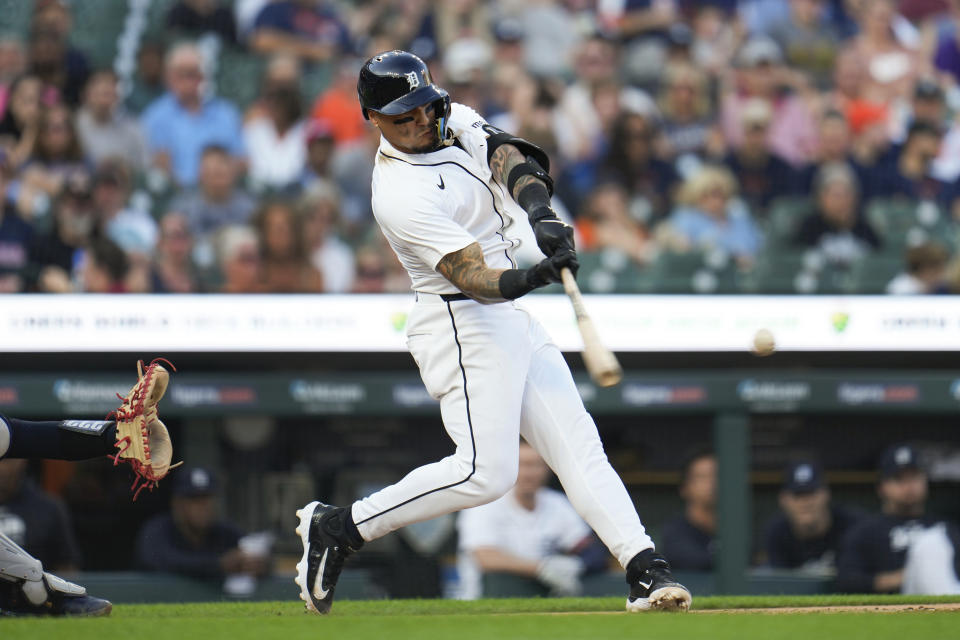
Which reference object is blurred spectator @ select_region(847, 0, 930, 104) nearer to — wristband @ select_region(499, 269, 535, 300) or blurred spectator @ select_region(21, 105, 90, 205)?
blurred spectator @ select_region(21, 105, 90, 205)

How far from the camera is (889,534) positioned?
5.80 metres

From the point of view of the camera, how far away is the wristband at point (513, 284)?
3.45m

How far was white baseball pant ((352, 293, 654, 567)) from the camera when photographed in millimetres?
3709

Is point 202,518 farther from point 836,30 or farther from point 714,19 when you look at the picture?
point 836,30

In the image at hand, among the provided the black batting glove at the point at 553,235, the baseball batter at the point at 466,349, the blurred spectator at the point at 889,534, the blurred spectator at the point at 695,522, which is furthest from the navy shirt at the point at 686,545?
the black batting glove at the point at 553,235

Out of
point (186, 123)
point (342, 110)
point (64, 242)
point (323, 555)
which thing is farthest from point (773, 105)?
point (323, 555)

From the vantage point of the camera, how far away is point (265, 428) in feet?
20.4

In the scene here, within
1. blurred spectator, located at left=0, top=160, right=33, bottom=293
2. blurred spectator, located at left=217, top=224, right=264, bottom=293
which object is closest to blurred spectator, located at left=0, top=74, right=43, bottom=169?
blurred spectator, located at left=0, top=160, right=33, bottom=293

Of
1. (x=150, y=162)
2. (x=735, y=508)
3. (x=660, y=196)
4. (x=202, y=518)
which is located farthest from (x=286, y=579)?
(x=660, y=196)

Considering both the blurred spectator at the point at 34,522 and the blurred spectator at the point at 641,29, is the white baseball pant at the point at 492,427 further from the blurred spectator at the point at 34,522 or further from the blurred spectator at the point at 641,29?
the blurred spectator at the point at 641,29

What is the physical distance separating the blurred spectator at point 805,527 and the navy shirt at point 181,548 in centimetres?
243

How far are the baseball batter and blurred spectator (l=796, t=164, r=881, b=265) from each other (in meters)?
3.68

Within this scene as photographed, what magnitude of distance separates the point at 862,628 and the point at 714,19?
644 cm

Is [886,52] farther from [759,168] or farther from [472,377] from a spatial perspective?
[472,377]
